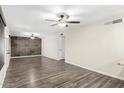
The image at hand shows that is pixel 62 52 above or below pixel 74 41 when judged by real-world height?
below

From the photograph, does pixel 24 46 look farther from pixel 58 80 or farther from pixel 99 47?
pixel 99 47

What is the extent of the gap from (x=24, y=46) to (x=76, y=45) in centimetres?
629

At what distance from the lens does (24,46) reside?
30.3 feet

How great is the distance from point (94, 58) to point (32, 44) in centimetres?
735

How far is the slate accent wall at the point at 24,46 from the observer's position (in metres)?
8.68

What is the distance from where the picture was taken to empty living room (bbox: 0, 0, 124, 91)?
255 centimetres

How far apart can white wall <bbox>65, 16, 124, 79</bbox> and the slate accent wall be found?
5511 millimetres

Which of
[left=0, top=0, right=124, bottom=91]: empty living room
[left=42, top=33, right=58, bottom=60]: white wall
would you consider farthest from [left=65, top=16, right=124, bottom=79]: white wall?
[left=42, top=33, right=58, bottom=60]: white wall

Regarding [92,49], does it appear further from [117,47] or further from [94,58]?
[117,47]

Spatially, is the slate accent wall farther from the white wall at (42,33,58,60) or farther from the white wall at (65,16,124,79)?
the white wall at (65,16,124,79)

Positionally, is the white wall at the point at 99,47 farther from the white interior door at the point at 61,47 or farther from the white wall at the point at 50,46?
the white wall at the point at 50,46

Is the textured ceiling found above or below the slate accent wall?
above
